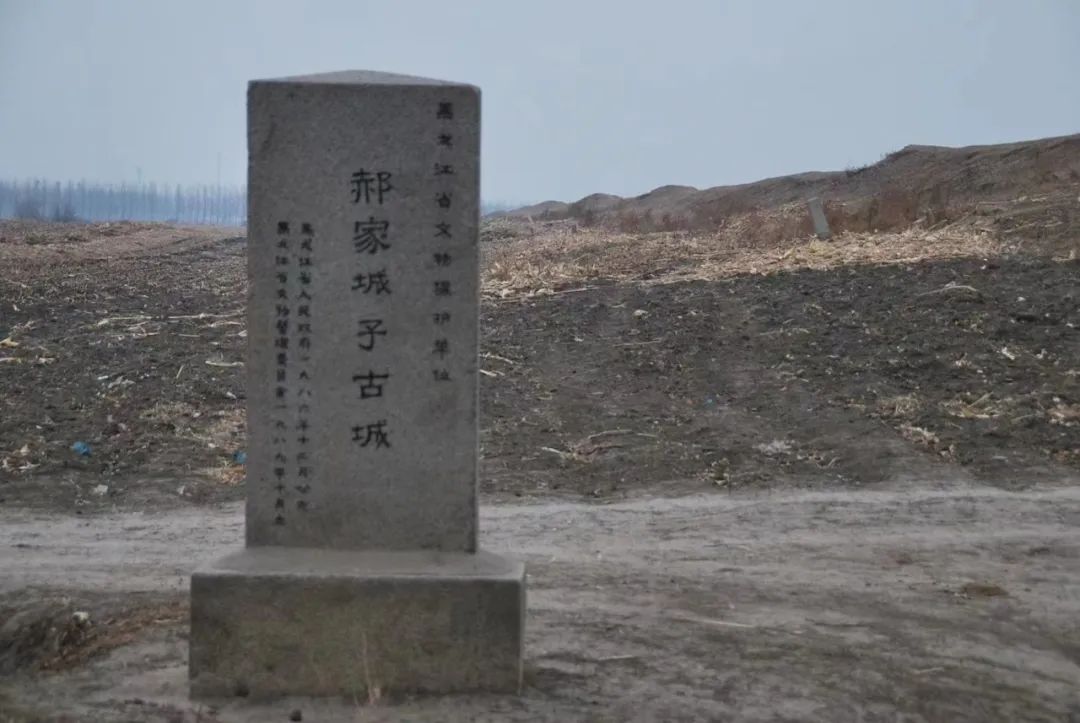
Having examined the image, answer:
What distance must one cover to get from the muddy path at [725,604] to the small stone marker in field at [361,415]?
0.80 ft

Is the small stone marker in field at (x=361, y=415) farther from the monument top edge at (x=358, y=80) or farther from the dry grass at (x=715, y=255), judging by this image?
the dry grass at (x=715, y=255)

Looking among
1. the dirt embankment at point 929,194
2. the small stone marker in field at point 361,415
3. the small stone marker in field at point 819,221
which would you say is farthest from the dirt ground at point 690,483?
the dirt embankment at point 929,194

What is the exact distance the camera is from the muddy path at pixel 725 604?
4.38m

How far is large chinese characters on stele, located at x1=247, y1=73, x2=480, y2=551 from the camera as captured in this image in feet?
14.8

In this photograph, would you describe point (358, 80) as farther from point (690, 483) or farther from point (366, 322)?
point (690, 483)

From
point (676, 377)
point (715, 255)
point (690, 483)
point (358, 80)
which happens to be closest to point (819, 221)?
point (715, 255)

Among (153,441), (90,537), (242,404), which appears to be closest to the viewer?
(90,537)

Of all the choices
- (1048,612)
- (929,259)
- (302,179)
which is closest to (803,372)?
(929,259)

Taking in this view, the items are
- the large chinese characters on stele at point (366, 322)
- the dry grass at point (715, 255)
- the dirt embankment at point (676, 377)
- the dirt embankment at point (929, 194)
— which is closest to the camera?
the large chinese characters on stele at point (366, 322)

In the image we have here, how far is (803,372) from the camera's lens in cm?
1103

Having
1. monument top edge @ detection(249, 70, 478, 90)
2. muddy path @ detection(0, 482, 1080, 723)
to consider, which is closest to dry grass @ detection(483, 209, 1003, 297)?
muddy path @ detection(0, 482, 1080, 723)

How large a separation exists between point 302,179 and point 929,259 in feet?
38.5

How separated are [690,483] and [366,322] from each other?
449cm

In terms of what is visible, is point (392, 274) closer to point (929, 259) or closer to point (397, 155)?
point (397, 155)
